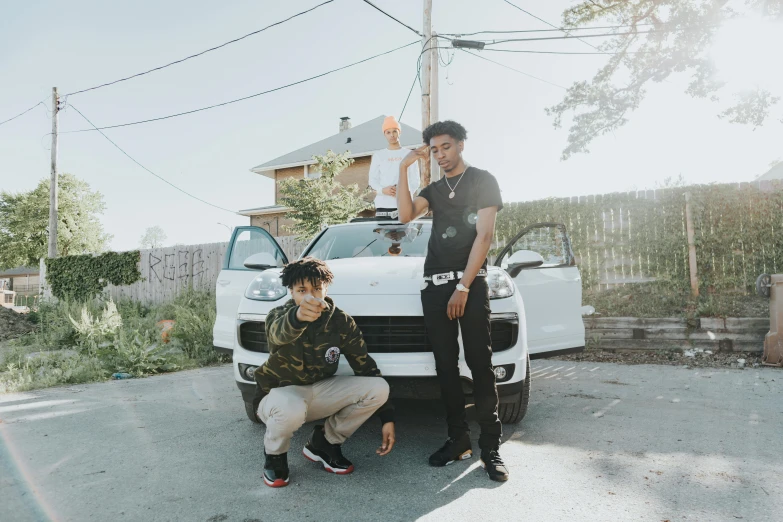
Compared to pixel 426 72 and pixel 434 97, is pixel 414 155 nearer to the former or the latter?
pixel 434 97

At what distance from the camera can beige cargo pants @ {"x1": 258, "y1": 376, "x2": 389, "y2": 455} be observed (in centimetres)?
255

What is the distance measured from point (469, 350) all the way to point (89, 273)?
1730cm

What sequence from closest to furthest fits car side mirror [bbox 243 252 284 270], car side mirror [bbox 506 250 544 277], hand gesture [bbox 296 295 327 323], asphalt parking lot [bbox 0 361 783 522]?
asphalt parking lot [bbox 0 361 783 522]
hand gesture [bbox 296 295 327 323]
car side mirror [bbox 506 250 544 277]
car side mirror [bbox 243 252 284 270]

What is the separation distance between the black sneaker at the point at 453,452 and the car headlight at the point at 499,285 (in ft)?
2.70

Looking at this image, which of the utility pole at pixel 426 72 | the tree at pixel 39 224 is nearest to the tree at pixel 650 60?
the utility pole at pixel 426 72

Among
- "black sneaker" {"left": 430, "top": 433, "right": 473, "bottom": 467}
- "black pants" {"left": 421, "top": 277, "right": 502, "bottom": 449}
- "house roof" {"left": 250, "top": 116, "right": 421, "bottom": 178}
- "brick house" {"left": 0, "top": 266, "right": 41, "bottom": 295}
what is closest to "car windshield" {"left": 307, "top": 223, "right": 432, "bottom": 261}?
"black pants" {"left": 421, "top": 277, "right": 502, "bottom": 449}

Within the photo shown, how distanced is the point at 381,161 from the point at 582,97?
11.0 meters

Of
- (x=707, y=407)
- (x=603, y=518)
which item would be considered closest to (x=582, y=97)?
(x=707, y=407)

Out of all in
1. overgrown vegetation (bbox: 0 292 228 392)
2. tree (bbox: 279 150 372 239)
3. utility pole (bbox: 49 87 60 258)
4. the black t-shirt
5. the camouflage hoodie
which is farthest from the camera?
utility pole (bbox: 49 87 60 258)

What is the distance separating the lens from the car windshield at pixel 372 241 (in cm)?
397

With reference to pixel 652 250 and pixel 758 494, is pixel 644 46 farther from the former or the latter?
pixel 758 494

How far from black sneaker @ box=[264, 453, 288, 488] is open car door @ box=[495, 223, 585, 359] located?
1804 mm

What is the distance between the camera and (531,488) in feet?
8.24

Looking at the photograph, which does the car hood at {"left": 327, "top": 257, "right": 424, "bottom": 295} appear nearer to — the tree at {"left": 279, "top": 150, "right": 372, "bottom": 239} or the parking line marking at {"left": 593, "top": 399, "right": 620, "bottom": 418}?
the parking line marking at {"left": 593, "top": 399, "right": 620, "bottom": 418}
